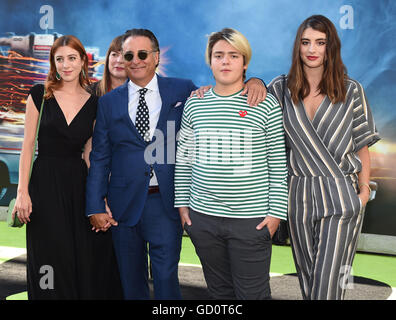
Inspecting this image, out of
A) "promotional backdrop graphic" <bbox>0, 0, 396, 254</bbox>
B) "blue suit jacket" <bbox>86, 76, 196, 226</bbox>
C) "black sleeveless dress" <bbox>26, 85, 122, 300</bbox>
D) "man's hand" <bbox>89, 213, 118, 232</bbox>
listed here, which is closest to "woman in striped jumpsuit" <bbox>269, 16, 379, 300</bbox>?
"blue suit jacket" <bbox>86, 76, 196, 226</bbox>

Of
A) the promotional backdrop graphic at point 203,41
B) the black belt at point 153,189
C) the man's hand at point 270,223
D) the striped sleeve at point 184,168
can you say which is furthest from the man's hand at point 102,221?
the promotional backdrop graphic at point 203,41

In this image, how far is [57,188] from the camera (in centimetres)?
328

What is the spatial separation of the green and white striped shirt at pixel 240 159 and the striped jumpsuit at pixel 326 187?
0.13 m

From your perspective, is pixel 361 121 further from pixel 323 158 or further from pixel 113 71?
pixel 113 71

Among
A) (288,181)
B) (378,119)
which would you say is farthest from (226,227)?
(378,119)

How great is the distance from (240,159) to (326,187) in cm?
51

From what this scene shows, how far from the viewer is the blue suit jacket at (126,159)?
3150 mm


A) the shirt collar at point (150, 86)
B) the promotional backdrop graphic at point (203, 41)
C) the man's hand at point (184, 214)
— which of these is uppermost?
the promotional backdrop graphic at point (203, 41)

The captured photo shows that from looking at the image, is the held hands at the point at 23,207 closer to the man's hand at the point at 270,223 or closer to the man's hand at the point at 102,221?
the man's hand at the point at 102,221

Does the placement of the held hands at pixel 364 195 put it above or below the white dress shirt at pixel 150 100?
below

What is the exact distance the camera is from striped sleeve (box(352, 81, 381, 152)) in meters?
2.92
